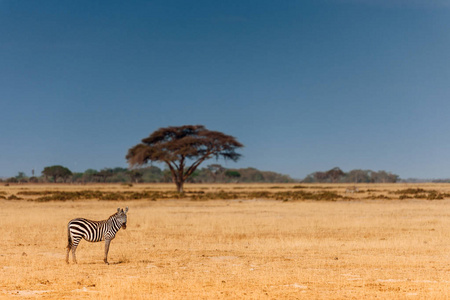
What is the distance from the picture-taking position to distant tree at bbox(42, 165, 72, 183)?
171000 millimetres

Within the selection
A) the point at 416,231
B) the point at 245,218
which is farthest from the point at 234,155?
the point at 416,231

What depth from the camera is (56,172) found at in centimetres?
17175

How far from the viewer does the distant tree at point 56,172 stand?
561 feet

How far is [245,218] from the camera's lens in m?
30.2

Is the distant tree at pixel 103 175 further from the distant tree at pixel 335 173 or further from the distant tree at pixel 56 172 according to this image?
the distant tree at pixel 335 173

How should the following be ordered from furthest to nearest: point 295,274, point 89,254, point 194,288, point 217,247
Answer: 1. point 217,247
2. point 89,254
3. point 295,274
4. point 194,288

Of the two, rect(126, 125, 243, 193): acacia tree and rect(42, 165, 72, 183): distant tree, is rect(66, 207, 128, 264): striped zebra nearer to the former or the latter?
rect(126, 125, 243, 193): acacia tree

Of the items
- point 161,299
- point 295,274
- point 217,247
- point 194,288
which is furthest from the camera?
point 217,247

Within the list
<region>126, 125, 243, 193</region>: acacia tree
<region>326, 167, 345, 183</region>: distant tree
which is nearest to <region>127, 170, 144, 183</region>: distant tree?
<region>326, 167, 345, 183</region>: distant tree

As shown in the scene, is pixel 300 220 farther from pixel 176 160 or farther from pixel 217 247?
pixel 176 160

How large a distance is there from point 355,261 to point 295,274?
9.85 ft

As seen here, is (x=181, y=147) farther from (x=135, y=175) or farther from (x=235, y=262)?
(x=135, y=175)

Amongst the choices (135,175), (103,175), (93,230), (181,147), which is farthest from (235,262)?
(103,175)

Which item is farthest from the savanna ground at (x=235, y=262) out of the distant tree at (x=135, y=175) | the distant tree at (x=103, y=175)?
the distant tree at (x=103, y=175)
